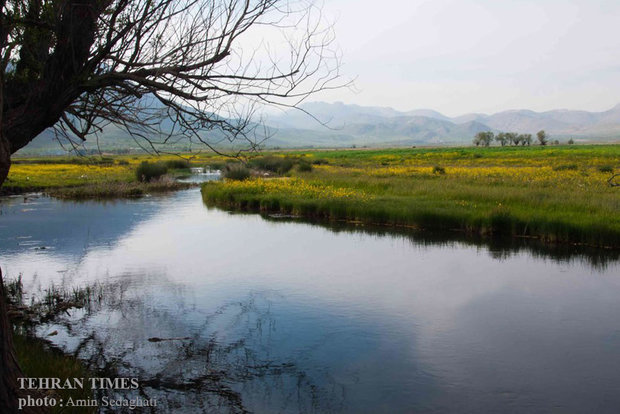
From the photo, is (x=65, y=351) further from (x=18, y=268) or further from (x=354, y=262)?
(x=354, y=262)

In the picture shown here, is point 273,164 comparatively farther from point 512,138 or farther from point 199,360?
point 512,138

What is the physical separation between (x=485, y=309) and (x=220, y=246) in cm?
1063

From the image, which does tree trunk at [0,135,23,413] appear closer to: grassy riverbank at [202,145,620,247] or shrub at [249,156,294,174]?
grassy riverbank at [202,145,620,247]

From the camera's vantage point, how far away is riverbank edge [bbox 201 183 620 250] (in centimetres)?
1925

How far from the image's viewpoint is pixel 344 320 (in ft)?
38.4

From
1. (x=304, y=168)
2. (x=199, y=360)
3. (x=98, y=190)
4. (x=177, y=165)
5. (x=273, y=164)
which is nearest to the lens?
(x=199, y=360)

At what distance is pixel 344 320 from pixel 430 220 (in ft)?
39.8

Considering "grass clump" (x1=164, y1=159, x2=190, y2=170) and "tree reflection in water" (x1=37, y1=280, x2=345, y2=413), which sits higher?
"grass clump" (x1=164, y1=159, x2=190, y2=170)

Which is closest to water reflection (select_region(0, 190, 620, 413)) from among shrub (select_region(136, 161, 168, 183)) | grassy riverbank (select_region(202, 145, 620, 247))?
grassy riverbank (select_region(202, 145, 620, 247))

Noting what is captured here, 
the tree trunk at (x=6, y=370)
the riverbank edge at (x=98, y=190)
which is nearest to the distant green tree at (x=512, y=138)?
the riverbank edge at (x=98, y=190)

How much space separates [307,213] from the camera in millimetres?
27453

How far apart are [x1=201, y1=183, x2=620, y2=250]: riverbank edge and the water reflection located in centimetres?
114

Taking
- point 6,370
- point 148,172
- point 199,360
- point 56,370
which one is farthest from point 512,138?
point 6,370

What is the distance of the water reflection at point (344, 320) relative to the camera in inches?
331
